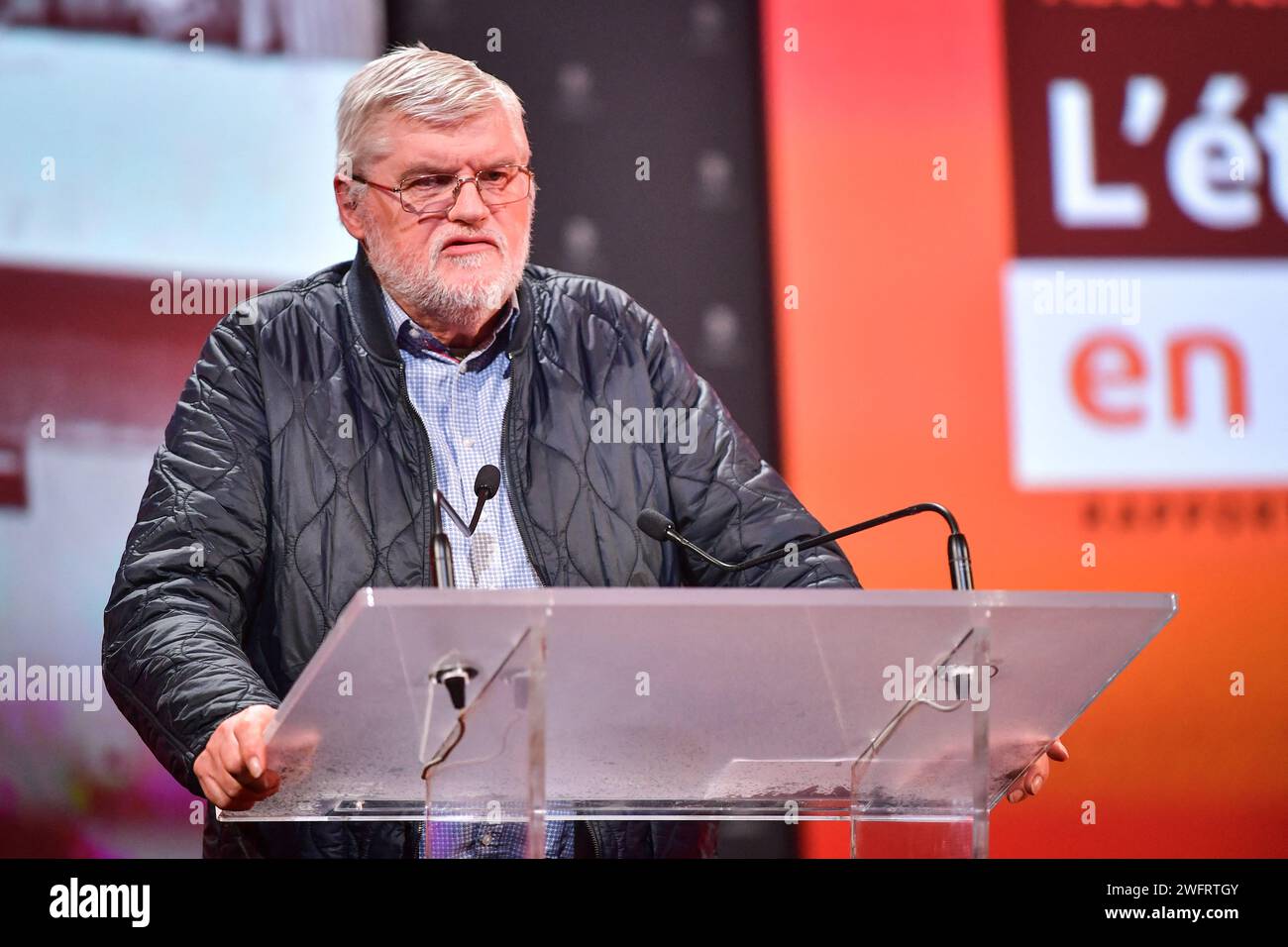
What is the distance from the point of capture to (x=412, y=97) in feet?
8.50

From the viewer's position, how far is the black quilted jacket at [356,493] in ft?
7.37

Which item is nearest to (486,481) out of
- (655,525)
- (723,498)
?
(655,525)

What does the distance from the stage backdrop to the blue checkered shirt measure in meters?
0.87

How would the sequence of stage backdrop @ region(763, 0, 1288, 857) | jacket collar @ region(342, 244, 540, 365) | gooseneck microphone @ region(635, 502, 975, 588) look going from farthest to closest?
stage backdrop @ region(763, 0, 1288, 857)
jacket collar @ region(342, 244, 540, 365)
gooseneck microphone @ region(635, 502, 975, 588)

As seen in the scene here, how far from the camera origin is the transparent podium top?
4.99 ft

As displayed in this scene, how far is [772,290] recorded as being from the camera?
3275 millimetres

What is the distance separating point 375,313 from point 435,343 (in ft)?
0.35

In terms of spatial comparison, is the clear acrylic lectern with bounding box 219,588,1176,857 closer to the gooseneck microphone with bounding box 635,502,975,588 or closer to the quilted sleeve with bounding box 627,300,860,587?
the gooseneck microphone with bounding box 635,502,975,588

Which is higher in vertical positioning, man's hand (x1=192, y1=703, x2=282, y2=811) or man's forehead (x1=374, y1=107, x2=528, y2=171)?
man's forehead (x1=374, y1=107, x2=528, y2=171)

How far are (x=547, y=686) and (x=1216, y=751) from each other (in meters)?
2.13

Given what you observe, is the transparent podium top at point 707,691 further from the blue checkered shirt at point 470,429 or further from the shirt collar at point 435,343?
the shirt collar at point 435,343

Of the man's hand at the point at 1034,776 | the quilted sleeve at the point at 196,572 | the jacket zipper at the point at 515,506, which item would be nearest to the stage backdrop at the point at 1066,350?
the jacket zipper at the point at 515,506

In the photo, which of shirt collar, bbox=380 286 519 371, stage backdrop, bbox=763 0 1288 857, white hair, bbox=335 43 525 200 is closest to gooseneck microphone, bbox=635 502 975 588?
shirt collar, bbox=380 286 519 371

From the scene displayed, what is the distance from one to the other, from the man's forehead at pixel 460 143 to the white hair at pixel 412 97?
1 cm
